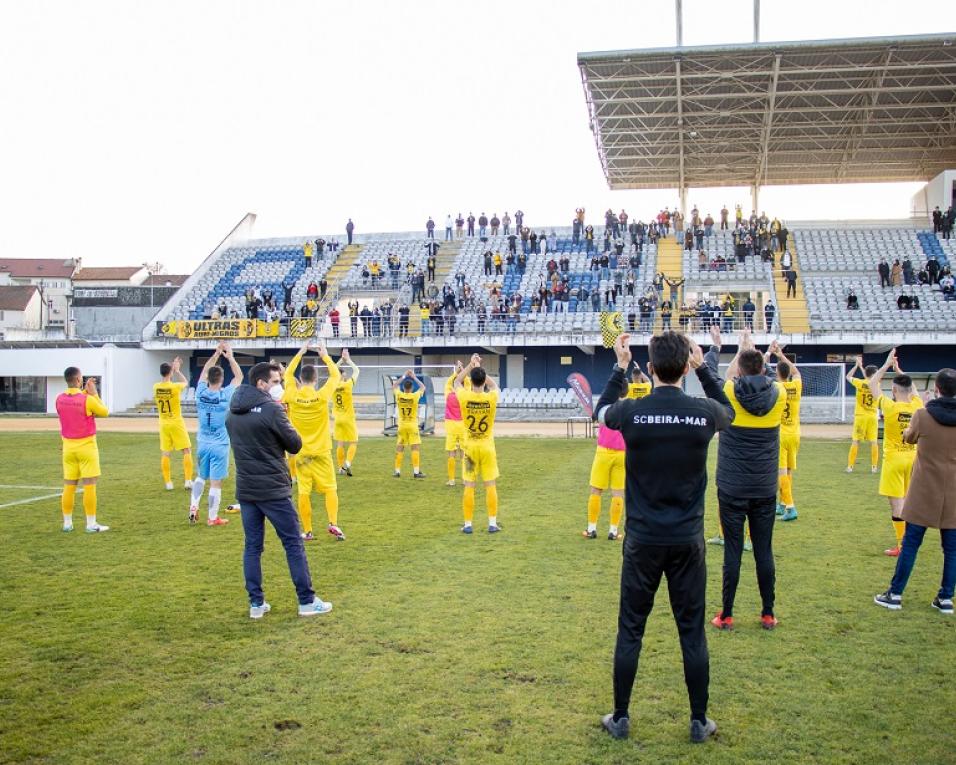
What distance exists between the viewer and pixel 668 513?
15.0 feet

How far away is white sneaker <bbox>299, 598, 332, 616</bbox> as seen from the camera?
6.95 meters

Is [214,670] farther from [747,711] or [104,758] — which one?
[747,711]

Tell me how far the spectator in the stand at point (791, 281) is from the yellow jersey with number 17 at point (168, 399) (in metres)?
28.4

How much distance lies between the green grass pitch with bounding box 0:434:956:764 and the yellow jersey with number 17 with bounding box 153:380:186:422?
3.02 metres

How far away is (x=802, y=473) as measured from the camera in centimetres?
1617

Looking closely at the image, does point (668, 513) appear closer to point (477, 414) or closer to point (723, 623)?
point (723, 623)

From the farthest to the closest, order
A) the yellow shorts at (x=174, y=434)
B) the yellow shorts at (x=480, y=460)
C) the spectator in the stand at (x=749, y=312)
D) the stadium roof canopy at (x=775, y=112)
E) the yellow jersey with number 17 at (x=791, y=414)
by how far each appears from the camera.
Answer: the spectator in the stand at (x=749, y=312), the stadium roof canopy at (x=775, y=112), the yellow shorts at (x=174, y=434), the yellow jersey with number 17 at (x=791, y=414), the yellow shorts at (x=480, y=460)

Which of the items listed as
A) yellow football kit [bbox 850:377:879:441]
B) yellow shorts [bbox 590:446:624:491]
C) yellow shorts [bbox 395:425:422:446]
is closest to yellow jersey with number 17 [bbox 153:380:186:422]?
yellow shorts [bbox 395:425:422:446]

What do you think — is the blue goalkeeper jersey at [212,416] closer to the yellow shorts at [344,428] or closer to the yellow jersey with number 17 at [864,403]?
the yellow shorts at [344,428]

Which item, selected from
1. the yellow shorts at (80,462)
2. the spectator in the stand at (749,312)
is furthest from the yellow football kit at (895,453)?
the spectator in the stand at (749,312)

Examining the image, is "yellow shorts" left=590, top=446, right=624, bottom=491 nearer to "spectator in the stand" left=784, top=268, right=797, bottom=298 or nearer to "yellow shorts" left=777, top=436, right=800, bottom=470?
"yellow shorts" left=777, top=436, right=800, bottom=470

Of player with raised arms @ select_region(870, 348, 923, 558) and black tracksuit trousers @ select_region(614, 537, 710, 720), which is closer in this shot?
black tracksuit trousers @ select_region(614, 537, 710, 720)

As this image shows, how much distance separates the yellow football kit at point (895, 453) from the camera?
864cm

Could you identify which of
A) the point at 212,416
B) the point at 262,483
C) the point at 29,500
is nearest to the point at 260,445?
the point at 262,483
